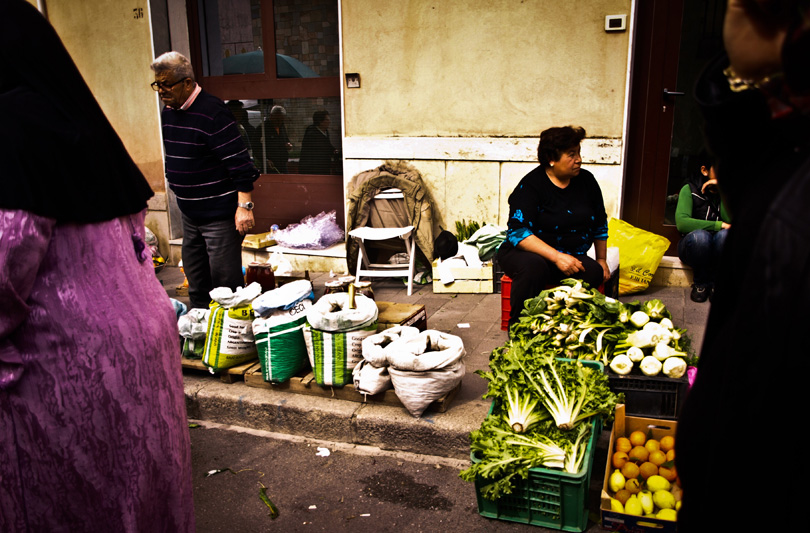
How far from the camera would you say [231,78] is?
786 cm

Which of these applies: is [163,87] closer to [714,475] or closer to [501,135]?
[501,135]

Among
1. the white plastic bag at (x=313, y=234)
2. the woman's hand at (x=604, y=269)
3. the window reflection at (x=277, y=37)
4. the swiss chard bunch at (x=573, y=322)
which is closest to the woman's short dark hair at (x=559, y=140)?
the woman's hand at (x=604, y=269)

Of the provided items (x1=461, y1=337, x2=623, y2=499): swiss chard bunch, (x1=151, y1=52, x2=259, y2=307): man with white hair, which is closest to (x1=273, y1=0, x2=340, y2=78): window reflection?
(x1=151, y1=52, x2=259, y2=307): man with white hair

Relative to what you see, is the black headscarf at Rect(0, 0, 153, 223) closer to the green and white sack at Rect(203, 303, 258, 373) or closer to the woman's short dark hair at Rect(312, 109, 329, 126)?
the green and white sack at Rect(203, 303, 258, 373)

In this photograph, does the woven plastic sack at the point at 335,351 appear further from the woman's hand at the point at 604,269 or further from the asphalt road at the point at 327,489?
the woman's hand at the point at 604,269

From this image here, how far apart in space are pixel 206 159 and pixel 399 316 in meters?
1.87

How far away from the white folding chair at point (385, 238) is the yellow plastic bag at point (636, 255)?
1.96 m

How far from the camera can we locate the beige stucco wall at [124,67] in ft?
25.8

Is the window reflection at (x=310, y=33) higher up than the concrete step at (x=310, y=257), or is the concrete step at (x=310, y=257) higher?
the window reflection at (x=310, y=33)

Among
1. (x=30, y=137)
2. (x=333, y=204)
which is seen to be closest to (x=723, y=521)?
(x=30, y=137)

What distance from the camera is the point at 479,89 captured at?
646cm

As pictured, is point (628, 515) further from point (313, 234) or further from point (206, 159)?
point (313, 234)

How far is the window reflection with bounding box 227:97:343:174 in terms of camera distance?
7.53 metres

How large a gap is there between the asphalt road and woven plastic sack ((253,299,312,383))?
0.42 metres
